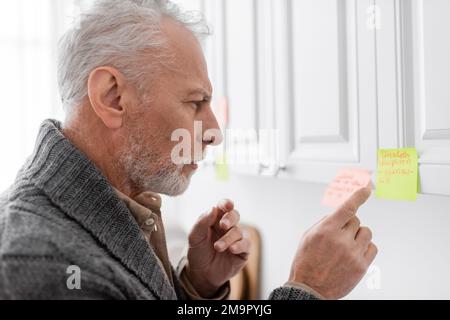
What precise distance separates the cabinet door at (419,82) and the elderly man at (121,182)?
114 millimetres

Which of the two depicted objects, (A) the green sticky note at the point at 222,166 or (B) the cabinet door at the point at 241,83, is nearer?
(B) the cabinet door at the point at 241,83

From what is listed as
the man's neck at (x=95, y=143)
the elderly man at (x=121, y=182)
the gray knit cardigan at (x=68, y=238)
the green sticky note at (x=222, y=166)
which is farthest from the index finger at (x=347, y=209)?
the green sticky note at (x=222, y=166)

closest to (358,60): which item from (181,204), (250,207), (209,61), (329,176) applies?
(329,176)

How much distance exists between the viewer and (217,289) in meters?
0.89

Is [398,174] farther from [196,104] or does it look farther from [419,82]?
[196,104]

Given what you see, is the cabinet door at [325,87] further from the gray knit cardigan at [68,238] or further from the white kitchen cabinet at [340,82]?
the gray knit cardigan at [68,238]

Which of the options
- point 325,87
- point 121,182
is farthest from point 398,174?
point 121,182

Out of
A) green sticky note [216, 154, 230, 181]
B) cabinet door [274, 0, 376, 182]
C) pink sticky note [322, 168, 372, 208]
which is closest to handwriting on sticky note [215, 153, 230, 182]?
green sticky note [216, 154, 230, 181]

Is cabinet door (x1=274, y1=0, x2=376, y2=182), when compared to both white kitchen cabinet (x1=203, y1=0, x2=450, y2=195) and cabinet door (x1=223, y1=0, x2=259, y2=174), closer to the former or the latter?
white kitchen cabinet (x1=203, y1=0, x2=450, y2=195)

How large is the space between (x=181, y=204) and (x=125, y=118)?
120cm

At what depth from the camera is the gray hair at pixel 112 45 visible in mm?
667

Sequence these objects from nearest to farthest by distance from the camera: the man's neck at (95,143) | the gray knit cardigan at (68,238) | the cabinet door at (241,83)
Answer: the gray knit cardigan at (68,238)
the man's neck at (95,143)
the cabinet door at (241,83)

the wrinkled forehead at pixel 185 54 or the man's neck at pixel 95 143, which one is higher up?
the wrinkled forehead at pixel 185 54

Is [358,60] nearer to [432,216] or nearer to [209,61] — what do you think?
[432,216]
